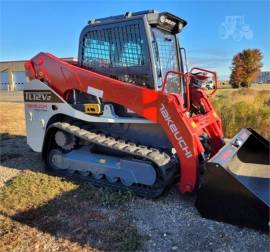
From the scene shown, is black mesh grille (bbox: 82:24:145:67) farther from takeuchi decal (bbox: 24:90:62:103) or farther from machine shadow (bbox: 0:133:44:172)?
machine shadow (bbox: 0:133:44:172)

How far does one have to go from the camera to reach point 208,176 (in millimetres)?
3971

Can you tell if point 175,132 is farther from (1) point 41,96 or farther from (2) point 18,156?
(2) point 18,156

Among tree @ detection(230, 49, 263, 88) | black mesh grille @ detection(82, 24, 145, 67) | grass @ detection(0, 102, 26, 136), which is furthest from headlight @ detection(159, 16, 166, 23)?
tree @ detection(230, 49, 263, 88)

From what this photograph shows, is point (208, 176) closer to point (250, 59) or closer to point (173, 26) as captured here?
point (173, 26)

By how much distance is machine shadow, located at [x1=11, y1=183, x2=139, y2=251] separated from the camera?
12.4 feet

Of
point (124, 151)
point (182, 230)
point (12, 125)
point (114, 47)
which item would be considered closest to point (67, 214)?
point (124, 151)

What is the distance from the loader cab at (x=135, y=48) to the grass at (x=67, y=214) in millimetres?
1722

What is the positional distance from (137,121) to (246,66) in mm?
42585

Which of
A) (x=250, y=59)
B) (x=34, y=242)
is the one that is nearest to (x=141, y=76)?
(x=34, y=242)

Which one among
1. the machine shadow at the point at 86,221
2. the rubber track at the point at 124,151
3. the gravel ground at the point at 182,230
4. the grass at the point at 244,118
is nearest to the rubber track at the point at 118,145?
the rubber track at the point at 124,151

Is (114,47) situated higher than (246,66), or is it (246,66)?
(114,47)

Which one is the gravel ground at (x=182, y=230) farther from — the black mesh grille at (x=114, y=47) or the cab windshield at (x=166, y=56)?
the black mesh grille at (x=114, y=47)

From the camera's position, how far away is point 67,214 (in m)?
4.40

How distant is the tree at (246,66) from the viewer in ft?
140
